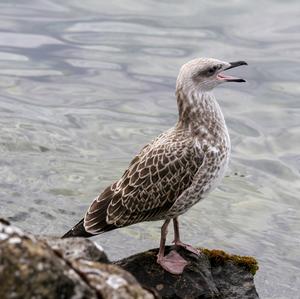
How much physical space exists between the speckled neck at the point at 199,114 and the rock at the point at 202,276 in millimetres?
1192

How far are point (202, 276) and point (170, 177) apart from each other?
1005 mm

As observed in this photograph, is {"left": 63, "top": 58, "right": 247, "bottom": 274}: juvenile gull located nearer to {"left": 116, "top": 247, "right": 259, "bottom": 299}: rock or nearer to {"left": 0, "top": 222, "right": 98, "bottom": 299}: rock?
{"left": 116, "top": 247, "right": 259, "bottom": 299}: rock

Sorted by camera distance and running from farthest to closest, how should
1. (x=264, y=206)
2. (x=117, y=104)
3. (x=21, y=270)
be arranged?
(x=117, y=104)
(x=264, y=206)
(x=21, y=270)

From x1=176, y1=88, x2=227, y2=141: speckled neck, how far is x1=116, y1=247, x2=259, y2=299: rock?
3.91ft

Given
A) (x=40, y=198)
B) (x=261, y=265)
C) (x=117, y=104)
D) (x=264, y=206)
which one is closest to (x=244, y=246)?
(x=261, y=265)

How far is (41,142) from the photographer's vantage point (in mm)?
16484

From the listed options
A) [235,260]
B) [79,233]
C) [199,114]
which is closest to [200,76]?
[199,114]

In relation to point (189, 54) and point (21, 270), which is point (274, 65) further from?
point (21, 270)

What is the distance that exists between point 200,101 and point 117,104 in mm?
9866

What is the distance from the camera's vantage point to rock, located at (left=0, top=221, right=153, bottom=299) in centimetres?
461

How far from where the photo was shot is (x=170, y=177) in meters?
8.99

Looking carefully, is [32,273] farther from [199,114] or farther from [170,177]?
[199,114]

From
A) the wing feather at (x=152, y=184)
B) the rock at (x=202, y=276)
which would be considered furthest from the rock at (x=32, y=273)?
the wing feather at (x=152, y=184)

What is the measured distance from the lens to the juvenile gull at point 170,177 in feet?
29.3
